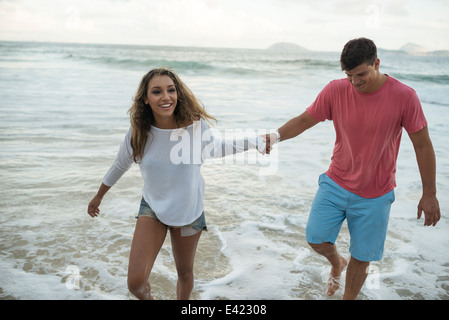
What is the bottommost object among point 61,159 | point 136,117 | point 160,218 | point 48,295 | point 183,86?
point 48,295

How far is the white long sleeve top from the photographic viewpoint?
291cm

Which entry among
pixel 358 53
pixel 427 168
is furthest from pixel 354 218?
pixel 358 53

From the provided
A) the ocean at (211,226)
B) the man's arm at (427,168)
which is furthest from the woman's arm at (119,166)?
the man's arm at (427,168)

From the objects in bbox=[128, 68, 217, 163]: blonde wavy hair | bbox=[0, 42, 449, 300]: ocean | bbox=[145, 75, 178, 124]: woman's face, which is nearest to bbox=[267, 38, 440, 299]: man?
bbox=[0, 42, 449, 300]: ocean

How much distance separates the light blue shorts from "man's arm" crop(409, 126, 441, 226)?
9.9 inches

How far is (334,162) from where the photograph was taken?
10.9 feet

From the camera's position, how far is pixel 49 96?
48.9 ft

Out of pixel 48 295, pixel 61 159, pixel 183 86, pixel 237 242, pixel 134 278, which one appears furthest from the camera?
pixel 61 159

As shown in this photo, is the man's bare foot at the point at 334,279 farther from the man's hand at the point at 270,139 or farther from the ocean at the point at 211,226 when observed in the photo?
the man's hand at the point at 270,139

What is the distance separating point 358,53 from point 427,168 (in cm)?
99

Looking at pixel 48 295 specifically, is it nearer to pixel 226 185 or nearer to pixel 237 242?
pixel 237 242

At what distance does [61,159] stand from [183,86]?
195 inches
